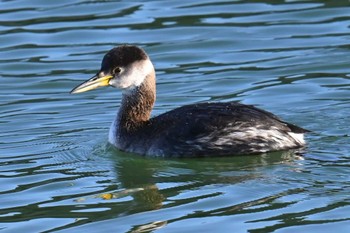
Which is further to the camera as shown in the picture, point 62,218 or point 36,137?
point 36,137

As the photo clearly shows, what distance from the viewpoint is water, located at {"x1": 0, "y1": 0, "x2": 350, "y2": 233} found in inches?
419

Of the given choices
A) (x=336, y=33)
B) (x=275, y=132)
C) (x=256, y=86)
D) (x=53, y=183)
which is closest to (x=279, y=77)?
(x=256, y=86)

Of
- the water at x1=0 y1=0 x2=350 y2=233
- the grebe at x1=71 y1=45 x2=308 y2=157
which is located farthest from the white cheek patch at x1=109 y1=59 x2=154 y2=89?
the water at x1=0 y1=0 x2=350 y2=233

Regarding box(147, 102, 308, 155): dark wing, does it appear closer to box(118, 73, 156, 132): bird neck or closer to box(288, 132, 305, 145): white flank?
box(288, 132, 305, 145): white flank

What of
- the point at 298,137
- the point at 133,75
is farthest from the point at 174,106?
the point at 298,137

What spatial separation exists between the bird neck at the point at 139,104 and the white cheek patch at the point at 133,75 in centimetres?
5

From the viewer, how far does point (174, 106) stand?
573 inches

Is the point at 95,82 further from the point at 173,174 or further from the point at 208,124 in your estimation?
the point at 173,174

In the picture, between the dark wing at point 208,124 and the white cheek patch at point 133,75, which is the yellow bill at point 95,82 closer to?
the white cheek patch at point 133,75

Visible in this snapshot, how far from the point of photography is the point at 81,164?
40.9 ft

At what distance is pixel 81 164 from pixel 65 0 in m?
6.54

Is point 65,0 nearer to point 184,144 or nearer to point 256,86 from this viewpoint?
point 256,86

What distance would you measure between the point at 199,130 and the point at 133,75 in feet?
3.38

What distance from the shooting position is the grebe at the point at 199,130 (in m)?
12.2
